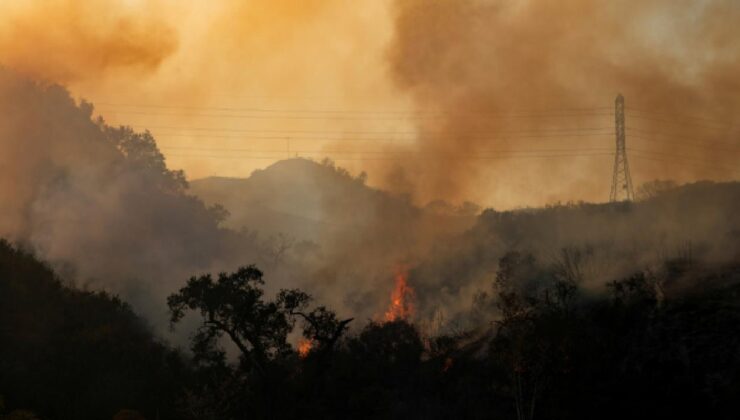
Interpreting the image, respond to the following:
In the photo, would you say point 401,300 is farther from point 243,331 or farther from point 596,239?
point 243,331

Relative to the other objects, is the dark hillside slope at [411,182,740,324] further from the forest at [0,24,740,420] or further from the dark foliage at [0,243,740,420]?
the dark foliage at [0,243,740,420]

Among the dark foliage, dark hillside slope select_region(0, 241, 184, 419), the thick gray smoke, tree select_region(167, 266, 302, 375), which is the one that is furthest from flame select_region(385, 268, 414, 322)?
tree select_region(167, 266, 302, 375)

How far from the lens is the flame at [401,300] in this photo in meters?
129

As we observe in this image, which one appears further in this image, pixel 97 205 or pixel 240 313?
pixel 97 205

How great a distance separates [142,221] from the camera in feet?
479

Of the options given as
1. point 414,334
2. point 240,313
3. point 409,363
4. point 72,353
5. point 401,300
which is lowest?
point 409,363

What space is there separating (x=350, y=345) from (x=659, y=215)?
174 feet

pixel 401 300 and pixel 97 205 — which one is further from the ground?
pixel 97 205

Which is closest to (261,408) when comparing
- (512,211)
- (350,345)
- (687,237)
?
(350,345)

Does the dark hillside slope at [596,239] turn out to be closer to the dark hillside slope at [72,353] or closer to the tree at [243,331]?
the tree at [243,331]

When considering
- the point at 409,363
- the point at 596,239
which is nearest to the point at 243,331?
the point at 409,363

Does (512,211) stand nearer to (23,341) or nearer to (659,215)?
(659,215)

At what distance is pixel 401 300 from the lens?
133 metres

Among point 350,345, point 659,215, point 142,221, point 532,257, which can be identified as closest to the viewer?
point 350,345
